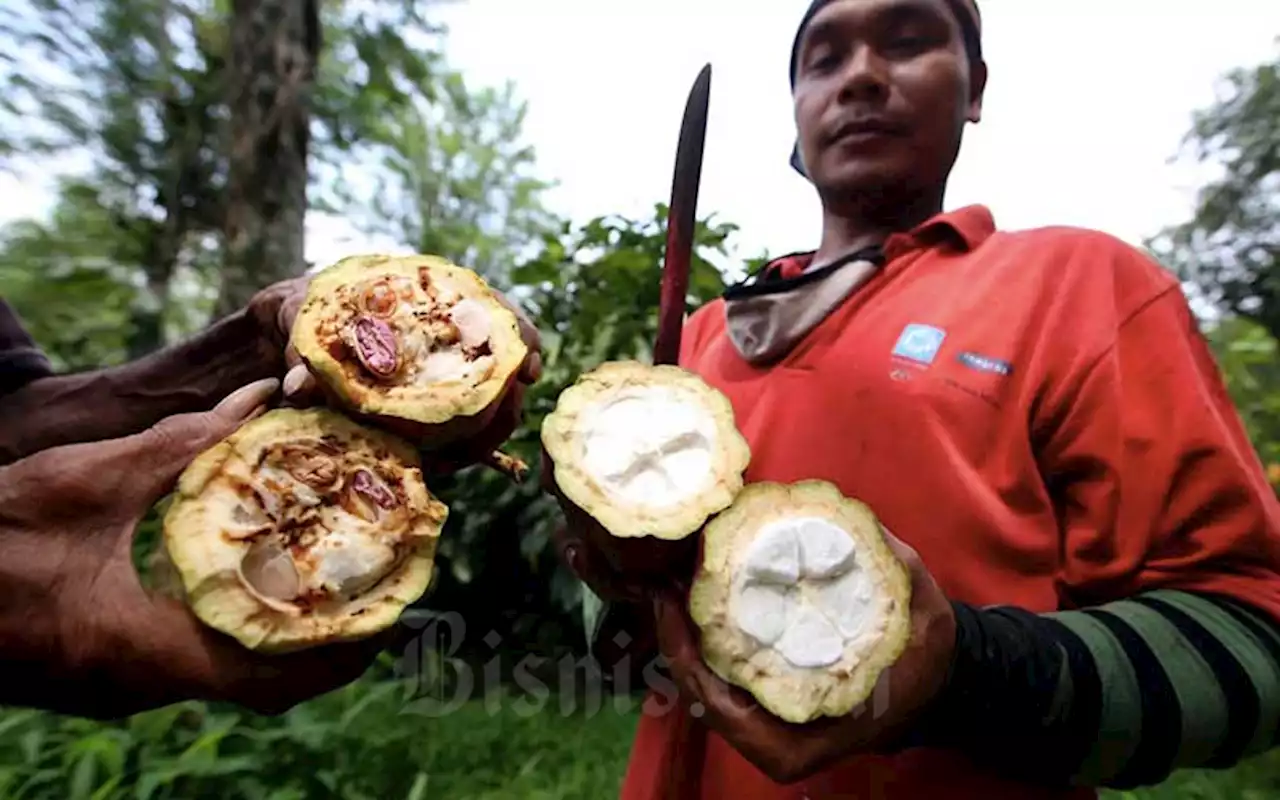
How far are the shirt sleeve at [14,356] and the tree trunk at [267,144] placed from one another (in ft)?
4.70

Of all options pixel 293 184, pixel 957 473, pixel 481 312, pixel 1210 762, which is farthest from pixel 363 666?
pixel 293 184

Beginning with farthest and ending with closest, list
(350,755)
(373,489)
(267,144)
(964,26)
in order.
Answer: (267,144)
(350,755)
(964,26)
(373,489)

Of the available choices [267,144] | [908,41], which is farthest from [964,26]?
[267,144]

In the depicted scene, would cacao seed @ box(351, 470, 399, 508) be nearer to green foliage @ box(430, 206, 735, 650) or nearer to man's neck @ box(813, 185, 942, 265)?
man's neck @ box(813, 185, 942, 265)

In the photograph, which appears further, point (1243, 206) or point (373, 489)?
point (1243, 206)

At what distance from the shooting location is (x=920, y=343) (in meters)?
1.11

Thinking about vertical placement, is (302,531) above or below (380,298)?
below

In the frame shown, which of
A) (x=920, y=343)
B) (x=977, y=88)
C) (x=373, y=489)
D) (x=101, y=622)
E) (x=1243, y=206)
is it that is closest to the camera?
(x=101, y=622)

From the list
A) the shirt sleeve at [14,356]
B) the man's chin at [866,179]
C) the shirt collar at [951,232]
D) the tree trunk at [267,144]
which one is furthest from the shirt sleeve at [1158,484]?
the tree trunk at [267,144]

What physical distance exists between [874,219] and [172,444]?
1.03m

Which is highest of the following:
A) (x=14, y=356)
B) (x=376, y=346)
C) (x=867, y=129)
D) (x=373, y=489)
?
(x=867, y=129)

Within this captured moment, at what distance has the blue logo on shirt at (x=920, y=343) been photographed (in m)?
1.10

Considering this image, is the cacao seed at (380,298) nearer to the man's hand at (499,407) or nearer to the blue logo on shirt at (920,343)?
the man's hand at (499,407)

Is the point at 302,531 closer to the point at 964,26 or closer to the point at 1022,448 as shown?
the point at 1022,448
